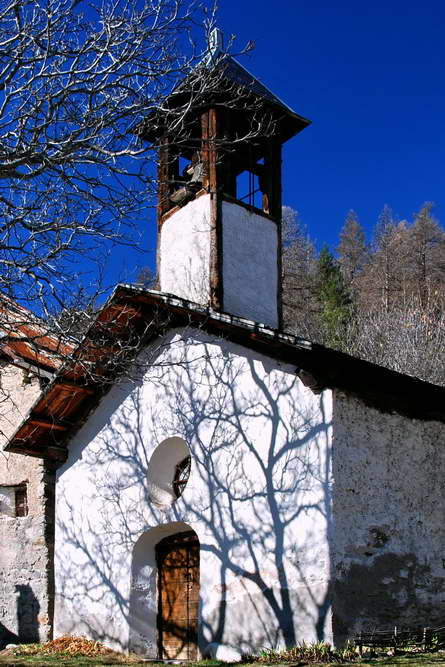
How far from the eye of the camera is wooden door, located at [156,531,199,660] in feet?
34.4

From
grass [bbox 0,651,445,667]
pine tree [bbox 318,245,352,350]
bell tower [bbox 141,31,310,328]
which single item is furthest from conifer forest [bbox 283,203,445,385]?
grass [bbox 0,651,445,667]

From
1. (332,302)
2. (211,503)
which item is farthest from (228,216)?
(332,302)

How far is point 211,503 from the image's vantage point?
9875mm

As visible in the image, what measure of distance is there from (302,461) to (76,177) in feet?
13.9

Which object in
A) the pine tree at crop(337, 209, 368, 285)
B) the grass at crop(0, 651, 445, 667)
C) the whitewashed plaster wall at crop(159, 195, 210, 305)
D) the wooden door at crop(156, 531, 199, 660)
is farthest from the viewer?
the pine tree at crop(337, 209, 368, 285)

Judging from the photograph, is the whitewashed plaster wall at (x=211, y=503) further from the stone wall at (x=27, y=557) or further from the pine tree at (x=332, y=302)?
the pine tree at (x=332, y=302)

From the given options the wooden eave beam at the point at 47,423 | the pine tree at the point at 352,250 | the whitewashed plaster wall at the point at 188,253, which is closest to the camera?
the wooden eave beam at the point at 47,423

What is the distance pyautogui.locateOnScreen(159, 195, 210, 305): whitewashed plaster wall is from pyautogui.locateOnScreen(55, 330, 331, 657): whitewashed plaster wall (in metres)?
1.46

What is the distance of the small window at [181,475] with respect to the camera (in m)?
10.9

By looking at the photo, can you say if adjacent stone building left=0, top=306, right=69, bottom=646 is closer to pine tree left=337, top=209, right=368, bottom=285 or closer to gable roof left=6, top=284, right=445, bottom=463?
gable roof left=6, top=284, right=445, bottom=463

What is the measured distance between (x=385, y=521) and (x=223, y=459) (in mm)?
2111

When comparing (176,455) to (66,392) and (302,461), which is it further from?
(302,461)

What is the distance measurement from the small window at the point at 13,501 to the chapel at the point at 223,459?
2.17 feet

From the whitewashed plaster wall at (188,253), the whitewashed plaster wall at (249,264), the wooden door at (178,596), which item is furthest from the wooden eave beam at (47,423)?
the whitewashed plaster wall at (249,264)
